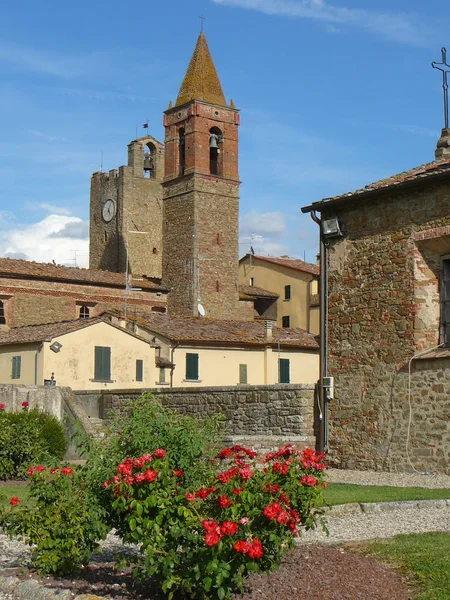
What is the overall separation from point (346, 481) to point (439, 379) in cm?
257

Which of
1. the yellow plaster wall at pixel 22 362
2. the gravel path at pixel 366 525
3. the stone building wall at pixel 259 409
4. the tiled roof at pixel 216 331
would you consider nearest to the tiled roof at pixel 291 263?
the tiled roof at pixel 216 331

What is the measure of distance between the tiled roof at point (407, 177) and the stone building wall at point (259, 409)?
12.9 feet

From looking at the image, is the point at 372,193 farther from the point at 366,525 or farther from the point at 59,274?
Result: the point at 59,274

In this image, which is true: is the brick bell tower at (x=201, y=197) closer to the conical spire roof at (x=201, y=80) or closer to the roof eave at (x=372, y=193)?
the conical spire roof at (x=201, y=80)

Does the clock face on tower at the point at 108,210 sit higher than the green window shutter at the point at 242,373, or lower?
higher

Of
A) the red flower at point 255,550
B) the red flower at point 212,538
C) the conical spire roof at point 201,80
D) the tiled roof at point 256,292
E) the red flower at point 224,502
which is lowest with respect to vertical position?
the red flower at point 255,550

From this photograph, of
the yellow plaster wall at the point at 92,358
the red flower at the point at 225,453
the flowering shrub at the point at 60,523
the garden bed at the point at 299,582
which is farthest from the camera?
the yellow plaster wall at the point at 92,358

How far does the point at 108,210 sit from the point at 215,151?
17219 millimetres

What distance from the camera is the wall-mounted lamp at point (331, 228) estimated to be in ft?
60.0

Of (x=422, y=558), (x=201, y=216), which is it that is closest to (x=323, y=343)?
(x=422, y=558)

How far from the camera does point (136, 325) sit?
119ft

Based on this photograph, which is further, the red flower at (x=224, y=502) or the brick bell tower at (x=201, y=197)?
the brick bell tower at (x=201, y=197)

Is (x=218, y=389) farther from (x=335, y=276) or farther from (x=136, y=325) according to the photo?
(x=136, y=325)

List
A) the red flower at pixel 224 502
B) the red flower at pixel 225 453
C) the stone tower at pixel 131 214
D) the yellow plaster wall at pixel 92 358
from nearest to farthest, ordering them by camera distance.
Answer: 1. the red flower at pixel 224 502
2. the red flower at pixel 225 453
3. the yellow plaster wall at pixel 92 358
4. the stone tower at pixel 131 214
